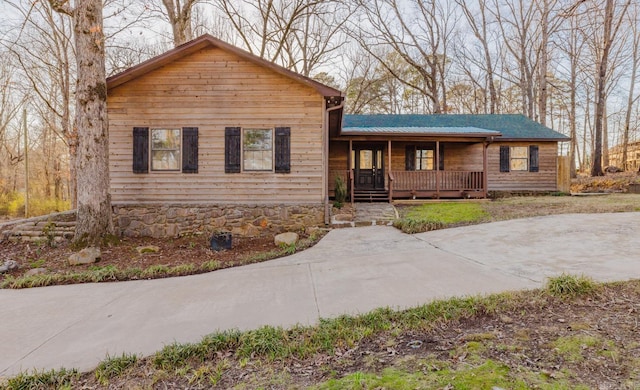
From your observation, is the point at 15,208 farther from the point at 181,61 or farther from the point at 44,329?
the point at 44,329

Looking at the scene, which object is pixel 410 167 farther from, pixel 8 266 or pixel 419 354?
pixel 8 266

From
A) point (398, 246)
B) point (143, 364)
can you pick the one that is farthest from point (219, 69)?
point (143, 364)

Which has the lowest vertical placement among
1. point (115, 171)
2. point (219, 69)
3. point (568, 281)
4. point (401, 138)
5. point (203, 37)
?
point (568, 281)

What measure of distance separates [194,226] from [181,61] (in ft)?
14.8

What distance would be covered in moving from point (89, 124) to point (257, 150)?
384 cm

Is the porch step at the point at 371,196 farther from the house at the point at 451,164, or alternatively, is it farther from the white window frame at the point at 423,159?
the white window frame at the point at 423,159

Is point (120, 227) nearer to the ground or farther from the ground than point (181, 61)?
nearer to the ground

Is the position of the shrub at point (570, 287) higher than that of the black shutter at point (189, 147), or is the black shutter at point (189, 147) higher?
the black shutter at point (189, 147)

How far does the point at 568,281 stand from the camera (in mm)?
3516

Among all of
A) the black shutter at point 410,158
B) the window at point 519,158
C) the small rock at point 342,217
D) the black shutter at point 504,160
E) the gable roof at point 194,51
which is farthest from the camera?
the window at point 519,158

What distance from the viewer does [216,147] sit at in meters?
9.03

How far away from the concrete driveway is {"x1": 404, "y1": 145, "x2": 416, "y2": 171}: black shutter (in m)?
8.11

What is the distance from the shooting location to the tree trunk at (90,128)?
7.11 meters

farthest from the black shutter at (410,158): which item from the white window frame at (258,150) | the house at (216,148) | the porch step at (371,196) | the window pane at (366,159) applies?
the white window frame at (258,150)
